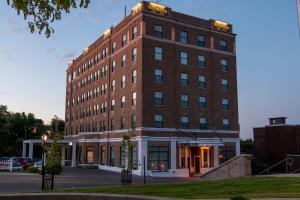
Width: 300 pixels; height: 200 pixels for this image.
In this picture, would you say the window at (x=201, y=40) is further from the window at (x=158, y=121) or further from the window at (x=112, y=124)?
the window at (x=112, y=124)

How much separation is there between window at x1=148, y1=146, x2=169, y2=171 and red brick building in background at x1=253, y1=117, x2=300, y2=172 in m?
12.4

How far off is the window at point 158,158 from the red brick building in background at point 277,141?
12.4 metres

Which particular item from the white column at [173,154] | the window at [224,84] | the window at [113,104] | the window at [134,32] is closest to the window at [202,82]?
the window at [224,84]

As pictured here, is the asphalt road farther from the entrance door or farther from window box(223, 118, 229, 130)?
window box(223, 118, 229, 130)

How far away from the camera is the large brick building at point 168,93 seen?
152ft

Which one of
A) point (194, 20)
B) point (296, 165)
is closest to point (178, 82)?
point (194, 20)

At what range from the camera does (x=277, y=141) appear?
48.2 meters

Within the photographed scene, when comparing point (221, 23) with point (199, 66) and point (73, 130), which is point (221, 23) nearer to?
point (199, 66)

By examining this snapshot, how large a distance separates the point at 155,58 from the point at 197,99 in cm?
794

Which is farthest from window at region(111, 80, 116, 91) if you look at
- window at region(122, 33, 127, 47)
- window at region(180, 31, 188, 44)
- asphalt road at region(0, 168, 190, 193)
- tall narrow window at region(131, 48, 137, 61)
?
asphalt road at region(0, 168, 190, 193)

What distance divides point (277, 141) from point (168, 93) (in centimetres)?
1477

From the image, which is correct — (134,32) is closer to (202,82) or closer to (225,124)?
(202,82)

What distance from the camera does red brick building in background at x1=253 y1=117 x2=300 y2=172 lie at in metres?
46.2

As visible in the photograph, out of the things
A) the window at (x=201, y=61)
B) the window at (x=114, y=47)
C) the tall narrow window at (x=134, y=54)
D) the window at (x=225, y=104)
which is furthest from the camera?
the window at (x=114, y=47)
